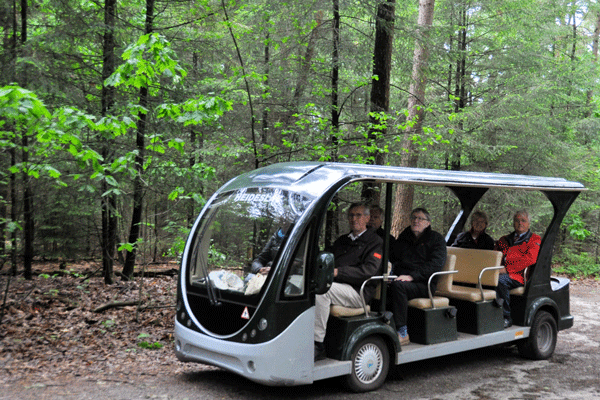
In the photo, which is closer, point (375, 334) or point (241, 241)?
point (241, 241)

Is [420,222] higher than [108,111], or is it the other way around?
[108,111]

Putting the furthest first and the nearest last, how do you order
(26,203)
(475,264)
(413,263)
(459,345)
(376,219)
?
(26,203)
(475,264)
(376,219)
(413,263)
(459,345)

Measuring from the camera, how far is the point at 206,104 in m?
7.24

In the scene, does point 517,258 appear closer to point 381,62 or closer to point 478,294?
point 478,294

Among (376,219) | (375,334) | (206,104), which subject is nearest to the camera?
(375,334)

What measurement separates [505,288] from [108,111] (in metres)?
6.85

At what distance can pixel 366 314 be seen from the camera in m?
6.03

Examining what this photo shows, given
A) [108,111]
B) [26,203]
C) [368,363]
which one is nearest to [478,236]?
[368,363]

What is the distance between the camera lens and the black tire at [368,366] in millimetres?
5832

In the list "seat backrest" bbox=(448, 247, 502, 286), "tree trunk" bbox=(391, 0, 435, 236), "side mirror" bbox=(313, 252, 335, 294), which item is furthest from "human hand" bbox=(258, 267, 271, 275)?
"tree trunk" bbox=(391, 0, 435, 236)

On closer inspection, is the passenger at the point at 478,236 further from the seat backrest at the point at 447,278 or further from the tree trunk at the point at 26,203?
the tree trunk at the point at 26,203

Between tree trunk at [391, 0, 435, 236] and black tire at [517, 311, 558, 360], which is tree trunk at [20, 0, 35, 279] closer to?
tree trunk at [391, 0, 435, 236]

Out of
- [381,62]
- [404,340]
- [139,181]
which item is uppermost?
[381,62]

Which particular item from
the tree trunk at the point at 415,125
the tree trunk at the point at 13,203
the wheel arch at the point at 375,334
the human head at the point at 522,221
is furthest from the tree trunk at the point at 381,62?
Result: the tree trunk at the point at 13,203
